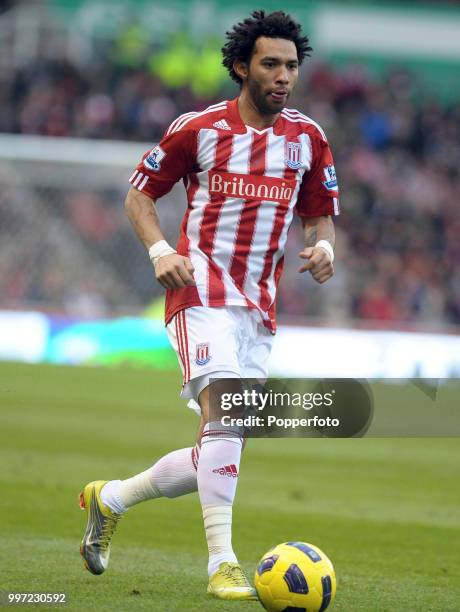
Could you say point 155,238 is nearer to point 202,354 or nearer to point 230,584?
point 202,354

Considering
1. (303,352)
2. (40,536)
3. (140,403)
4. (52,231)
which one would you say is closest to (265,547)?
(40,536)

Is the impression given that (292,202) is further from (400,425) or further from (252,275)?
(400,425)

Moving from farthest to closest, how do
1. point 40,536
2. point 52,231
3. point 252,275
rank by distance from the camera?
point 52,231 → point 40,536 → point 252,275

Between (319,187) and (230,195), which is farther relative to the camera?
(319,187)

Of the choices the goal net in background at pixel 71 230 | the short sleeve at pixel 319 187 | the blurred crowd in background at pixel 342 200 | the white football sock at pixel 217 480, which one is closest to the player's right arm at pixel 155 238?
the white football sock at pixel 217 480

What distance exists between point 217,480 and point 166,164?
4.67 feet

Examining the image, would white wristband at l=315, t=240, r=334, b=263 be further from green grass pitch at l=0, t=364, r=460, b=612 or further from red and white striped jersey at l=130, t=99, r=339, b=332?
green grass pitch at l=0, t=364, r=460, b=612

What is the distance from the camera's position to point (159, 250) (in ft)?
17.4

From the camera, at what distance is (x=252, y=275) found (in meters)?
5.51

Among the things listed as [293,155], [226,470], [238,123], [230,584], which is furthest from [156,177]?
[230,584]

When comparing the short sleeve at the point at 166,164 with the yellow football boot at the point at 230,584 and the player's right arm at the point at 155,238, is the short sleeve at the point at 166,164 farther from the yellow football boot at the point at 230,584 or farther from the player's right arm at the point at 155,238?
the yellow football boot at the point at 230,584

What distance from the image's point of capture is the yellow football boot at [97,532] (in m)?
5.57

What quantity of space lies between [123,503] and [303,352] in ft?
43.3

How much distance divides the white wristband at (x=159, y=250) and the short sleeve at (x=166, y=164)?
1.09 feet
